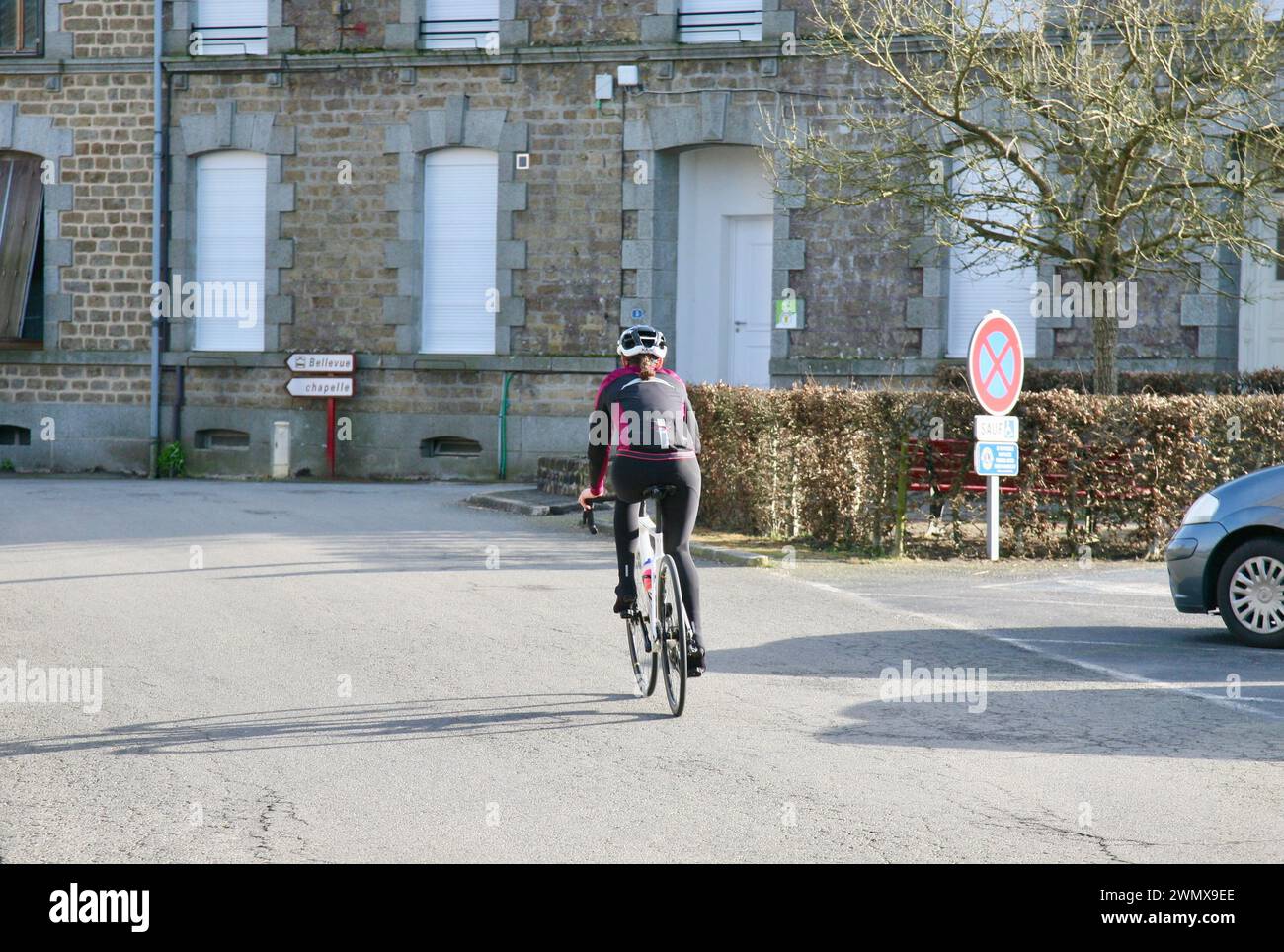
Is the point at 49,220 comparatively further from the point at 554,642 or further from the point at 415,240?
the point at 554,642

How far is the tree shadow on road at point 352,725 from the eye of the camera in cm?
715

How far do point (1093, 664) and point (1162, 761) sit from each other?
2512 millimetres

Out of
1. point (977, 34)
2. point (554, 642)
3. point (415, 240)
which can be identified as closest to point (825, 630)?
point (554, 642)

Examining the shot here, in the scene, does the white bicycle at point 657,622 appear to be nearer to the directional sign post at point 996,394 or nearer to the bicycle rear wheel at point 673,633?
the bicycle rear wheel at point 673,633

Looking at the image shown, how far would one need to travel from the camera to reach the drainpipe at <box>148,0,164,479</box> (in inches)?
955

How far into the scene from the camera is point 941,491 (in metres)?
14.6

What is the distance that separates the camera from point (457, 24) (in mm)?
23203

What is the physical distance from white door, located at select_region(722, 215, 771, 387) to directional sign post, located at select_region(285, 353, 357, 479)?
5.31 m

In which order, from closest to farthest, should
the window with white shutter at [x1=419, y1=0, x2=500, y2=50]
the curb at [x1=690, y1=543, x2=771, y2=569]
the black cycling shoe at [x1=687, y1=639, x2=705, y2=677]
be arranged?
the black cycling shoe at [x1=687, y1=639, x2=705, y2=677] → the curb at [x1=690, y1=543, x2=771, y2=569] → the window with white shutter at [x1=419, y1=0, x2=500, y2=50]

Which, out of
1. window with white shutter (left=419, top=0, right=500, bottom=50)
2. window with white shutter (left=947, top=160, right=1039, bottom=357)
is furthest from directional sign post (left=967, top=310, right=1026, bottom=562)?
window with white shutter (left=419, top=0, right=500, bottom=50)

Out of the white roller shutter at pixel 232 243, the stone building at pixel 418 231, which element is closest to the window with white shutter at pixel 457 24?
the stone building at pixel 418 231

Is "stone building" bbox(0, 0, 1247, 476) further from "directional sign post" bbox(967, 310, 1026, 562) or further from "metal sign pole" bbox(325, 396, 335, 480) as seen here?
"directional sign post" bbox(967, 310, 1026, 562)

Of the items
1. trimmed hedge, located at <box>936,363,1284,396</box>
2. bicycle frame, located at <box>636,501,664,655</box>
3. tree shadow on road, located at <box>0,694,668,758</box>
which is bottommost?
tree shadow on road, located at <box>0,694,668,758</box>

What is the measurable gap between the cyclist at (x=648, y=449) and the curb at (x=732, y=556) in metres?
5.80
